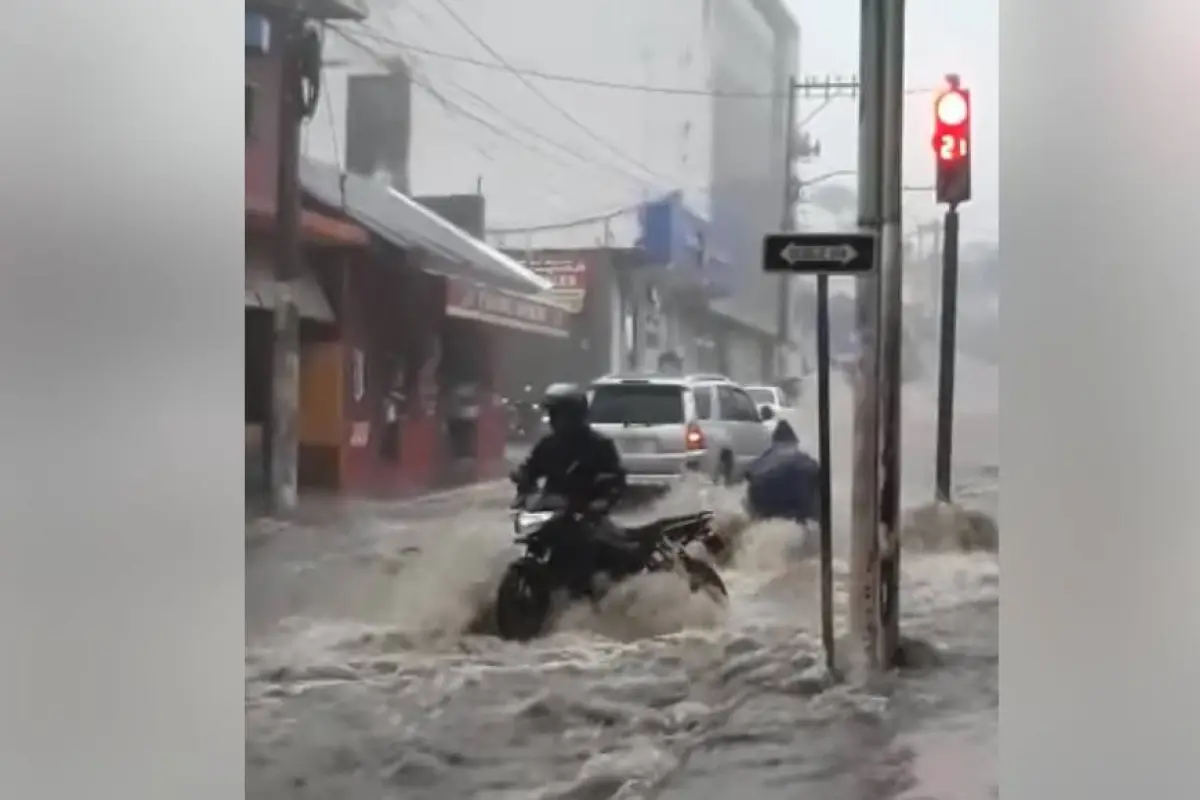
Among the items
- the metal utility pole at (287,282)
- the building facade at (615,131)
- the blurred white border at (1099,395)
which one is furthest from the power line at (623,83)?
the blurred white border at (1099,395)

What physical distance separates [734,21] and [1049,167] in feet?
1.58

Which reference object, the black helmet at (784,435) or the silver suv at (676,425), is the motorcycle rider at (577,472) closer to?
the silver suv at (676,425)

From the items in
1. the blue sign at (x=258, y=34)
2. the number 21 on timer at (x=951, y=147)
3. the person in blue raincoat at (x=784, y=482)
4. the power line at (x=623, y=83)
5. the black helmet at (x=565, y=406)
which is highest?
the blue sign at (x=258, y=34)

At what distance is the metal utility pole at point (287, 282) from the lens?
5.22 feet

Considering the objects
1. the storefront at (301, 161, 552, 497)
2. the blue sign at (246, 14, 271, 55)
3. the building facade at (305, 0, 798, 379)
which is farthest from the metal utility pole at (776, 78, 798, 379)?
the blue sign at (246, 14, 271, 55)

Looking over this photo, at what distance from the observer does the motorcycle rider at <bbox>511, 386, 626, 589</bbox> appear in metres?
1.60

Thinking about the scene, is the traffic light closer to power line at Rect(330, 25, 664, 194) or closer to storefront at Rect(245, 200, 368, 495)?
power line at Rect(330, 25, 664, 194)

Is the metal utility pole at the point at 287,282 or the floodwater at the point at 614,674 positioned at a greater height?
the metal utility pole at the point at 287,282

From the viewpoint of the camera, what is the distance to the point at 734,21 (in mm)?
1602

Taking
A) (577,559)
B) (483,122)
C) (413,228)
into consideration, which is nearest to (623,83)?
(483,122)

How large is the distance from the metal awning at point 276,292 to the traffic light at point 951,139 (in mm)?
861

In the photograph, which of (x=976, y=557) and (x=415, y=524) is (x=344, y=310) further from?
(x=976, y=557)

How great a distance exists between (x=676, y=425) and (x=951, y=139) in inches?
21.5

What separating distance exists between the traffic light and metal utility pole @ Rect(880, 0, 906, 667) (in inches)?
2.0
